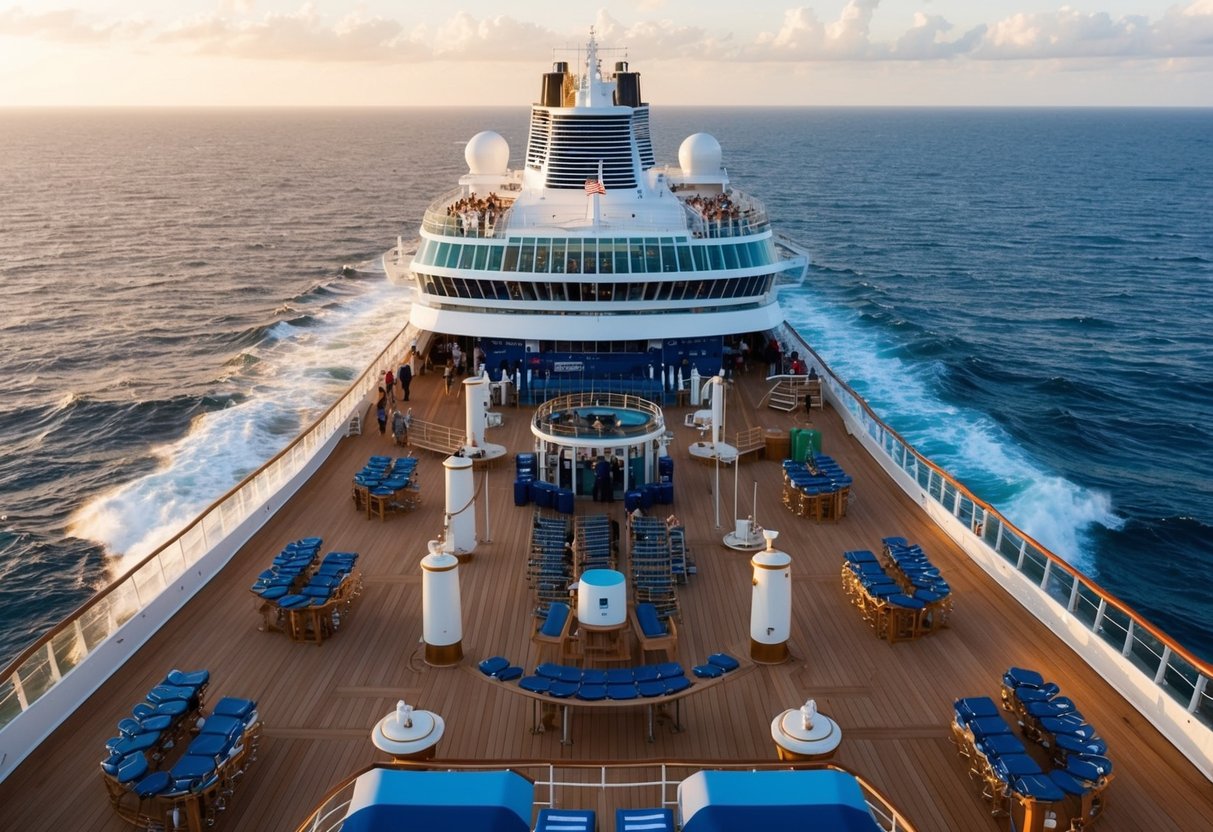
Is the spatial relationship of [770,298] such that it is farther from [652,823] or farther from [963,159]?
[963,159]

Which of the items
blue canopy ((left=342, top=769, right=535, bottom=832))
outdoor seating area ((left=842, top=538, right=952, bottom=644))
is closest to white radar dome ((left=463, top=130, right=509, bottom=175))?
outdoor seating area ((left=842, top=538, right=952, bottom=644))

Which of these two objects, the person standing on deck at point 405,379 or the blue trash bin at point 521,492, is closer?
the blue trash bin at point 521,492

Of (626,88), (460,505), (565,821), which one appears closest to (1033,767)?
(565,821)

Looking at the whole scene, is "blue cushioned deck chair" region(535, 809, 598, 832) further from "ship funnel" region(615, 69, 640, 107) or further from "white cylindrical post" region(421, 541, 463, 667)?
"ship funnel" region(615, 69, 640, 107)

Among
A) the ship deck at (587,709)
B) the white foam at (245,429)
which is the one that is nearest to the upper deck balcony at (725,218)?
the ship deck at (587,709)

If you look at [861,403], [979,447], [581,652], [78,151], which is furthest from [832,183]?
[78,151]

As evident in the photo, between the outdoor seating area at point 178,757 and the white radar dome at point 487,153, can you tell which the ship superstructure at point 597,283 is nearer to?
the white radar dome at point 487,153
